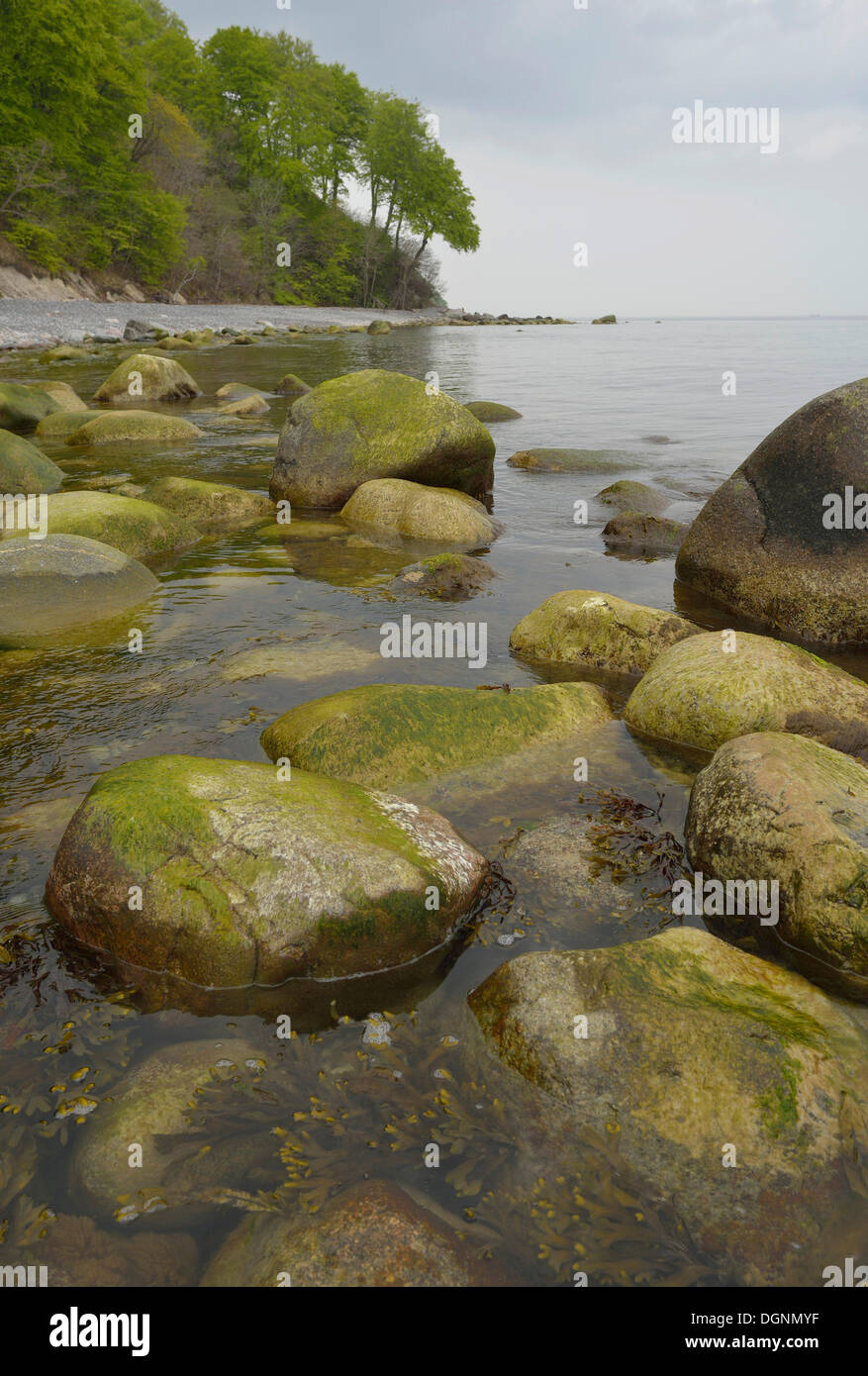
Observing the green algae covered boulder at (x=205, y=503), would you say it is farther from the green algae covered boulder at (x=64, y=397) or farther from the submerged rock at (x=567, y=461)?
the green algae covered boulder at (x=64, y=397)

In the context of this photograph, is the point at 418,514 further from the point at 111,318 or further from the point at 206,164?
the point at 206,164

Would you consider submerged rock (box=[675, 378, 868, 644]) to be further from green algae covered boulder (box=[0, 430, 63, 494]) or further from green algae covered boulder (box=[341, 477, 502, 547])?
green algae covered boulder (box=[0, 430, 63, 494])

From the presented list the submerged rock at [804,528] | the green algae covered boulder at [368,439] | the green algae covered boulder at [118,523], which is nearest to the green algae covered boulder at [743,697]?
the submerged rock at [804,528]

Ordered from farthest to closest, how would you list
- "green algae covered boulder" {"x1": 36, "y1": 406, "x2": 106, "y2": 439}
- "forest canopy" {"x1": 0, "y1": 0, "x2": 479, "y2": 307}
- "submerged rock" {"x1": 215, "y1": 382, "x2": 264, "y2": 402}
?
"forest canopy" {"x1": 0, "y1": 0, "x2": 479, "y2": 307} → "submerged rock" {"x1": 215, "y1": 382, "x2": 264, "y2": 402} → "green algae covered boulder" {"x1": 36, "y1": 406, "x2": 106, "y2": 439}

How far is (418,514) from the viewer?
12234mm

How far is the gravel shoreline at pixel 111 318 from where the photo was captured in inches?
1384

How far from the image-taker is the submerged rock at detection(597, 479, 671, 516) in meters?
14.3

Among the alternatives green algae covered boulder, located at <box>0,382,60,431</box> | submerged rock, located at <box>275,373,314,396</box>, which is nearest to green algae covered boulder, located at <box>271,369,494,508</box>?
green algae covered boulder, located at <box>0,382,60,431</box>

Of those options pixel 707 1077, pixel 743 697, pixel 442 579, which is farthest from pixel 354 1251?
pixel 442 579

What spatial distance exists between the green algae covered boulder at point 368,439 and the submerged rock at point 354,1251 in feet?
37.7

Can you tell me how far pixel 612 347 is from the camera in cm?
6406

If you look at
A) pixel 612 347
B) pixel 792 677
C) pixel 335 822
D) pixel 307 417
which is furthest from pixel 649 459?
pixel 612 347

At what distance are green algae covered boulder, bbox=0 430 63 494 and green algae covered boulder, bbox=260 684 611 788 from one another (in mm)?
8568

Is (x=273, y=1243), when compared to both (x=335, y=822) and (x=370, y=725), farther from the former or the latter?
(x=370, y=725)
